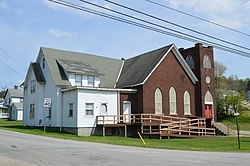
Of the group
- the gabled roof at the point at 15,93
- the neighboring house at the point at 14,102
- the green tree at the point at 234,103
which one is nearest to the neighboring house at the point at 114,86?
the green tree at the point at 234,103

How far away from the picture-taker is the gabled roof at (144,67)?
3553 centimetres

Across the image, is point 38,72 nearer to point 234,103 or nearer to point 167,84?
point 167,84

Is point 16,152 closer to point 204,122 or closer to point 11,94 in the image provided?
point 204,122

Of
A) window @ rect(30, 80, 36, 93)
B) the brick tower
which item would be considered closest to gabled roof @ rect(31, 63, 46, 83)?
window @ rect(30, 80, 36, 93)

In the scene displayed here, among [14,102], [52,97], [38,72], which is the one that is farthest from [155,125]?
[14,102]

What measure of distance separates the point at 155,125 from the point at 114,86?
8.90m

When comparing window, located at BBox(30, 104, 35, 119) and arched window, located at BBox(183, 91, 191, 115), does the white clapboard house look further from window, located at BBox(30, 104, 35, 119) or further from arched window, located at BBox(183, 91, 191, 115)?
arched window, located at BBox(183, 91, 191, 115)

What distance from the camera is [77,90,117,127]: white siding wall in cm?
3067

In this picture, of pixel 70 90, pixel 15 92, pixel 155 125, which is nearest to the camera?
pixel 155 125

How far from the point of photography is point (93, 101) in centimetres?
3158

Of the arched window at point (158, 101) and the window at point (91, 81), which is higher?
the window at point (91, 81)

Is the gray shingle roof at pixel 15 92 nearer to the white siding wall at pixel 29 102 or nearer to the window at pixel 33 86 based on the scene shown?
the white siding wall at pixel 29 102

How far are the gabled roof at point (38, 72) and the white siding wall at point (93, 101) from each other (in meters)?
8.01

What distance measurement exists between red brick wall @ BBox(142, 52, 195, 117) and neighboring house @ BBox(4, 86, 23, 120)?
47459 mm
